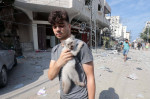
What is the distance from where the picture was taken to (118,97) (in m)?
2.87

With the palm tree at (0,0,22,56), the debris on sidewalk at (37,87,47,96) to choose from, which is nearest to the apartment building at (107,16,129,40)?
the palm tree at (0,0,22,56)

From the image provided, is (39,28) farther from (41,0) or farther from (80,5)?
(80,5)

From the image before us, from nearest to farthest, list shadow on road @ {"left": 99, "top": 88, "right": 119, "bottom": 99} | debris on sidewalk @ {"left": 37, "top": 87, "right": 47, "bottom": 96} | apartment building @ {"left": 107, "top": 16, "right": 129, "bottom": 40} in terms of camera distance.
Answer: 1. shadow on road @ {"left": 99, "top": 88, "right": 119, "bottom": 99}
2. debris on sidewalk @ {"left": 37, "top": 87, "right": 47, "bottom": 96}
3. apartment building @ {"left": 107, "top": 16, "right": 129, "bottom": 40}

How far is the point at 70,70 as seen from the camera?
1.10m

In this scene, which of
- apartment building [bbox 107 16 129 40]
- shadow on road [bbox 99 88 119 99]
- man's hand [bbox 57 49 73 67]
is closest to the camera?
man's hand [bbox 57 49 73 67]

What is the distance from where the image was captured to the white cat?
3.45 ft

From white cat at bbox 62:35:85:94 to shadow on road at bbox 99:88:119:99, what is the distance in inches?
83.9

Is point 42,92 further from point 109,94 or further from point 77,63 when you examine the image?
point 77,63

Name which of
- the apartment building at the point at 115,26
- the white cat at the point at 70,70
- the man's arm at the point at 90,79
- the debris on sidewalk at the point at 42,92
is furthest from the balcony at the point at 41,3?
the apartment building at the point at 115,26

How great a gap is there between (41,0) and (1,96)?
32.4 ft

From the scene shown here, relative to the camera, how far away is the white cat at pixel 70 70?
1.05 metres

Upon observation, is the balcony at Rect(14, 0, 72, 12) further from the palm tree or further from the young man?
the young man

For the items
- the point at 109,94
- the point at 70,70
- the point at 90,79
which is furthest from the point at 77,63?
the point at 109,94

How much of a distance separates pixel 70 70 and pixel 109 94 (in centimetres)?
250
